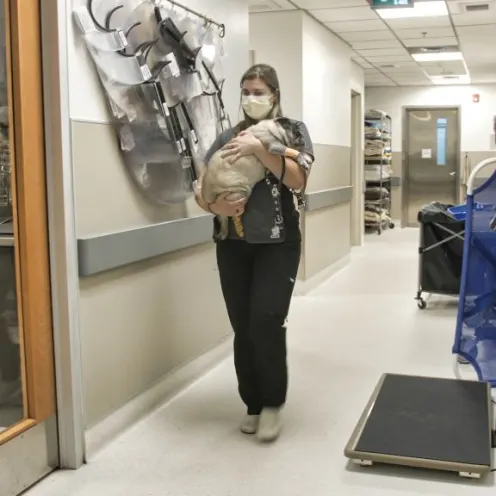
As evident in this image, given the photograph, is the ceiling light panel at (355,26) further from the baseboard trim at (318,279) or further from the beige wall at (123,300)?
the beige wall at (123,300)

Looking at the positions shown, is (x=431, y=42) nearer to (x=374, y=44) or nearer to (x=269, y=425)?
(x=374, y=44)

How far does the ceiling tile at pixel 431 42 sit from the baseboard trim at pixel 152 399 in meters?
5.05

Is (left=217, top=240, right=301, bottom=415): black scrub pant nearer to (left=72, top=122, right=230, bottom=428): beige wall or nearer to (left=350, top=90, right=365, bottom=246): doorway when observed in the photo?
(left=72, top=122, right=230, bottom=428): beige wall

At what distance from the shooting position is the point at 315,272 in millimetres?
6801

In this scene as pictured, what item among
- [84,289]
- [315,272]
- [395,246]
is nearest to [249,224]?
[84,289]

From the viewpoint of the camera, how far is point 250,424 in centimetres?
313

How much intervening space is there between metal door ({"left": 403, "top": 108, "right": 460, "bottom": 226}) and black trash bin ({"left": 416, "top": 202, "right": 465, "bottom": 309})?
7.17 meters

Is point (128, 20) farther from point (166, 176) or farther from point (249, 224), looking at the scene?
point (249, 224)

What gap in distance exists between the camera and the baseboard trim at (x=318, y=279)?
636 centimetres

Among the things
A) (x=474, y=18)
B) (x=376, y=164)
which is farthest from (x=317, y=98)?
(x=376, y=164)

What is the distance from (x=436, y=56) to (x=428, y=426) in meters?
7.27

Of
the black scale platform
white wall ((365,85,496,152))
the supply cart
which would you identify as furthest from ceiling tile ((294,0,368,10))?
white wall ((365,85,496,152))

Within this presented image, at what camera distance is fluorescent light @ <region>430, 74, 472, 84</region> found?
37.9ft

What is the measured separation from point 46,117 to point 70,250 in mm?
493
